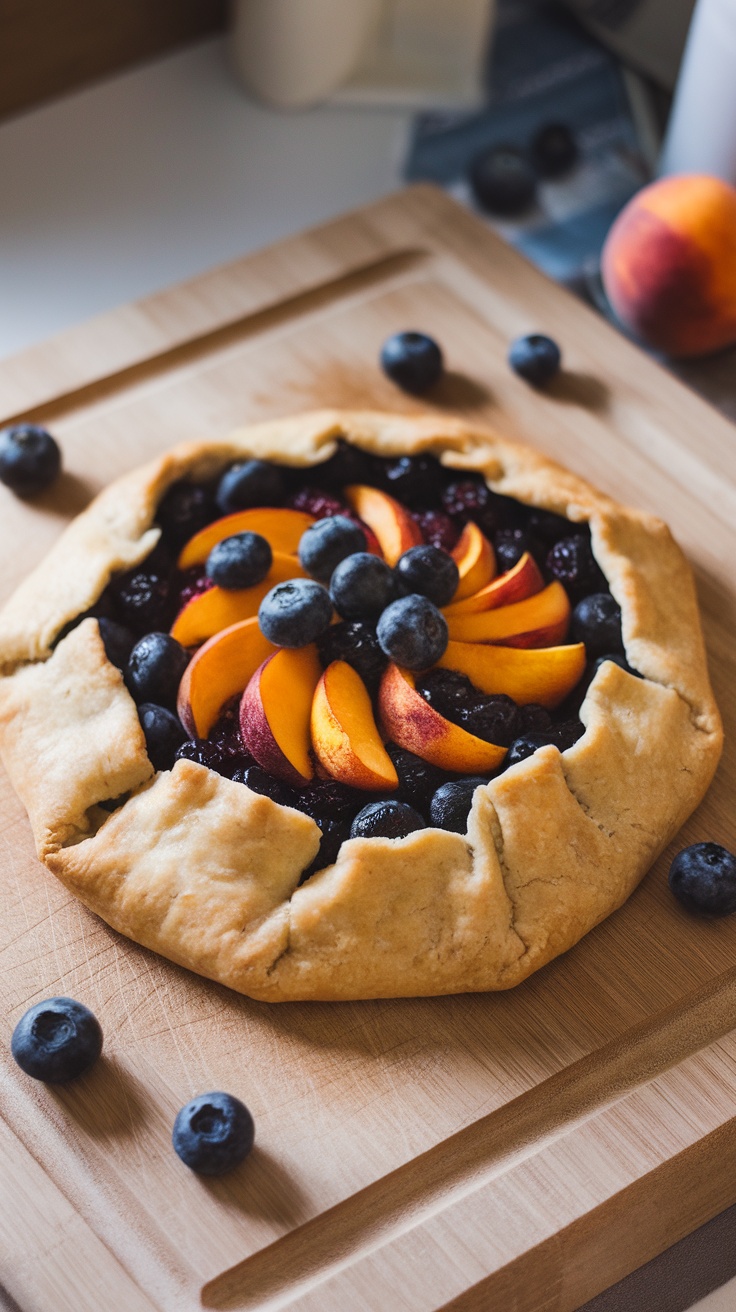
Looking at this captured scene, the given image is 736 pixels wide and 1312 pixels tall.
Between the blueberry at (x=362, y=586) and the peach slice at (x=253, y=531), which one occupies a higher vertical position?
the blueberry at (x=362, y=586)

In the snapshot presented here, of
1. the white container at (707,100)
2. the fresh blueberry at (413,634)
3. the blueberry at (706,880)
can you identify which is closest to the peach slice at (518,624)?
the fresh blueberry at (413,634)

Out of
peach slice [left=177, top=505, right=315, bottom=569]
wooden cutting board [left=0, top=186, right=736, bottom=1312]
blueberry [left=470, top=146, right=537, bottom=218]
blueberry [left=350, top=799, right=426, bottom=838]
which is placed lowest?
wooden cutting board [left=0, top=186, right=736, bottom=1312]

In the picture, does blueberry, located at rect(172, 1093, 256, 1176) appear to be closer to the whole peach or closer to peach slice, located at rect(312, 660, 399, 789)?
peach slice, located at rect(312, 660, 399, 789)

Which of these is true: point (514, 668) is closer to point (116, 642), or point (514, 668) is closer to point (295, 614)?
point (295, 614)

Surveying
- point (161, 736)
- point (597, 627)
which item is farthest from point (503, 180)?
point (161, 736)

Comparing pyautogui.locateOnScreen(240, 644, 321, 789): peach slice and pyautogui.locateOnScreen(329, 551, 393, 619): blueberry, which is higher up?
pyautogui.locateOnScreen(329, 551, 393, 619): blueberry

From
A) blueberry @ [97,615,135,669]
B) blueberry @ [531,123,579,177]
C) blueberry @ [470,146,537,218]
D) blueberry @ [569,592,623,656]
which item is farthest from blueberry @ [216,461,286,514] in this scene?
blueberry @ [531,123,579,177]

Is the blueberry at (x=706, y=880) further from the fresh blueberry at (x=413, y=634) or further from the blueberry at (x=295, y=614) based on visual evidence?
the blueberry at (x=295, y=614)
